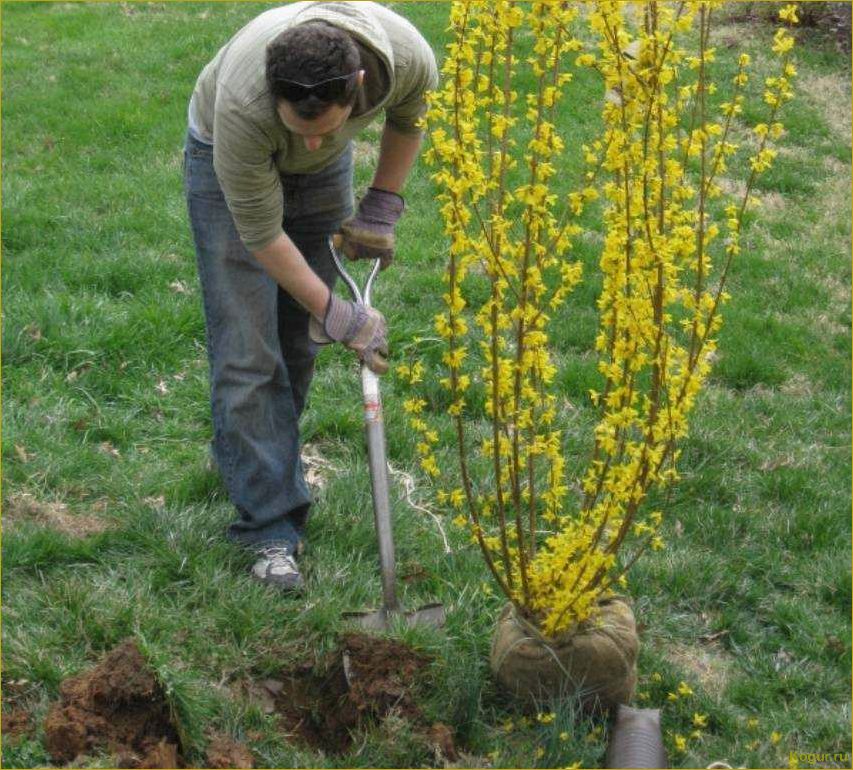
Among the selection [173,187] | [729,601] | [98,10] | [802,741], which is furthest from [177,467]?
[98,10]

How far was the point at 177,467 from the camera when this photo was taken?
449 centimetres

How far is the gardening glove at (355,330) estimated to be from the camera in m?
3.57

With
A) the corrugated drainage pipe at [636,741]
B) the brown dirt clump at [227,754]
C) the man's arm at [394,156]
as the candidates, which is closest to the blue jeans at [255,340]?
the man's arm at [394,156]

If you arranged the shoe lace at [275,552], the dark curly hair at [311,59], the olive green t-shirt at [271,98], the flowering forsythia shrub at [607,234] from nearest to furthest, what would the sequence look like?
the flowering forsythia shrub at [607,234] < the dark curly hair at [311,59] < the olive green t-shirt at [271,98] < the shoe lace at [275,552]

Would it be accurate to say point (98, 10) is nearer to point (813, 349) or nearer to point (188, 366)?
point (188, 366)

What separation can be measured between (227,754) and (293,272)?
1.33m

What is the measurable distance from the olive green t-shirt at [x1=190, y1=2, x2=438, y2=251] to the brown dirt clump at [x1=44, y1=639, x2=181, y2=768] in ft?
3.98

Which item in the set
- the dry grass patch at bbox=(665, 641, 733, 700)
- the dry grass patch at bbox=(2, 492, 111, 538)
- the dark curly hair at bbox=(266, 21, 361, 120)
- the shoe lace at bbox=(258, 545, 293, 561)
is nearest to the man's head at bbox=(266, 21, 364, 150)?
the dark curly hair at bbox=(266, 21, 361, 120)

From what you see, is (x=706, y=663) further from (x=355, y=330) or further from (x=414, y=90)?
(x=414, y=90)

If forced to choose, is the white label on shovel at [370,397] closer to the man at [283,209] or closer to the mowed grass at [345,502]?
the man at [283,209]

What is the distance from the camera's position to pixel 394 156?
392 centimetres

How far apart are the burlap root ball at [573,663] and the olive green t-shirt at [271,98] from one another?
1342 millimetres

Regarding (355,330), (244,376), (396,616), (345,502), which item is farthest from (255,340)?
(396,616)

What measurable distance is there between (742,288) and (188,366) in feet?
9.76
